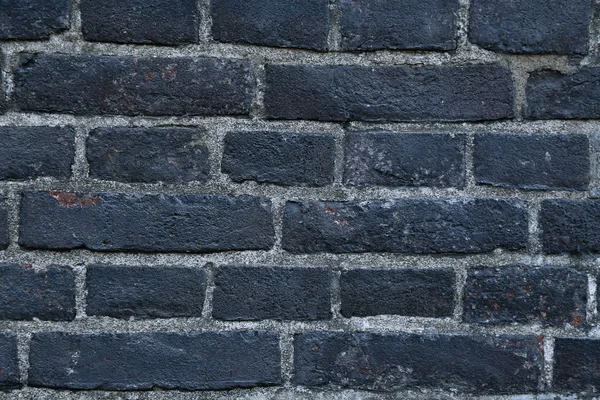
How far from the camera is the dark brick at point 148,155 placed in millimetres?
1221

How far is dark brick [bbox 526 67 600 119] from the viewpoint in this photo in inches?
49.1

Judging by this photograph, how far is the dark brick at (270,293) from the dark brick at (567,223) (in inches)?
17.1

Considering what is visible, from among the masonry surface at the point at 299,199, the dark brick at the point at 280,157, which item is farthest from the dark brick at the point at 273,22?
the dark brick at the point at 280,157

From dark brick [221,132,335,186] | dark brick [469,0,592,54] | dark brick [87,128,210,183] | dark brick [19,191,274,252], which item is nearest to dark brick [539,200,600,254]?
dark brick [469,0,592,54]

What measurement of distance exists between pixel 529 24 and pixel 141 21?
2.42ft

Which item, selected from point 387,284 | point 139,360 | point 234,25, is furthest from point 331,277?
point 234,25

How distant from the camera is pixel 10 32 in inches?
47.5

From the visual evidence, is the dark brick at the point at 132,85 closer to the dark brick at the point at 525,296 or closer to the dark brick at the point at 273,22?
the dark brick at the point at 273,22

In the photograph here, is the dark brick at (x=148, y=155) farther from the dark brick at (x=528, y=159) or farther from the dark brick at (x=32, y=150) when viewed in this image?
the dark brick at (x=528, y=159)

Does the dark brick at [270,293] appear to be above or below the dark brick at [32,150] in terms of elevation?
below

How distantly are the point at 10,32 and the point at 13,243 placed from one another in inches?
15.6

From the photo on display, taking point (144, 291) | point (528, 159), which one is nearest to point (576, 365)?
point (528, 159)

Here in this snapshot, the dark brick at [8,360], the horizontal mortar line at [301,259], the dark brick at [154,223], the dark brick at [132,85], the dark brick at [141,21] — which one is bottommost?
the dark brick at [8,360]

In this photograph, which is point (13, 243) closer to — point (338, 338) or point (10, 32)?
point (10, 32)
